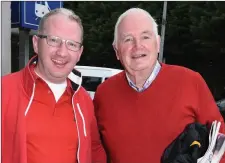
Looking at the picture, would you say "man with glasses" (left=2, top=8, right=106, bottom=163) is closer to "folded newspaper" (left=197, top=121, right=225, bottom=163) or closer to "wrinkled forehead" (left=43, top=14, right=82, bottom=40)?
"wrinkled forehead" (left=43, top=14, right=82, bottom=40)

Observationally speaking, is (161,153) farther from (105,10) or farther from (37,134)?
(105,10)

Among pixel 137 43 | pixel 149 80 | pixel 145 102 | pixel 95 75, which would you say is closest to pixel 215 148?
pixel 145 102

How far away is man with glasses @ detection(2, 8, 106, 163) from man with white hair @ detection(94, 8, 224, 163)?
0.21m

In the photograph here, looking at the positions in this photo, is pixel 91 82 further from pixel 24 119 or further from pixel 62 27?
pixel 24 119

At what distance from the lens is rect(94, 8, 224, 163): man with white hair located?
107 inches

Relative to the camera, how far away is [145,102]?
2789mm

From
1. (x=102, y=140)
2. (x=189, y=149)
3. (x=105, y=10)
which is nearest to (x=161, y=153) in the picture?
(x=189, y=149)

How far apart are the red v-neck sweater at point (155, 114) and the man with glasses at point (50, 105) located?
0.20 m

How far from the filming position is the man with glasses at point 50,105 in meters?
2.45

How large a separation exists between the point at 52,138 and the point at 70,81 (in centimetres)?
49

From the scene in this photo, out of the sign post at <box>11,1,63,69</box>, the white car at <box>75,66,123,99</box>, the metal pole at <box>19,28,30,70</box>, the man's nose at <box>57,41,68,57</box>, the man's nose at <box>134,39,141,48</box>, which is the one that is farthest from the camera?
the white car at <box>75,66,123,99</box>

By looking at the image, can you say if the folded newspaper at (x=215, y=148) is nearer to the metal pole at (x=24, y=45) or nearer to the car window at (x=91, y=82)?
the metal pole at (x=24, y=45)

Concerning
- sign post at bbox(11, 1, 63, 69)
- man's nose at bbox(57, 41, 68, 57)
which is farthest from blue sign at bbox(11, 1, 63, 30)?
man's nose at bbox(57, 41, 68, 57)

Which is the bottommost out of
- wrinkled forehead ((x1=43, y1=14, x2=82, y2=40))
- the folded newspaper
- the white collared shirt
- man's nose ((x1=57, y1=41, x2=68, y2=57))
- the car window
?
the car window
